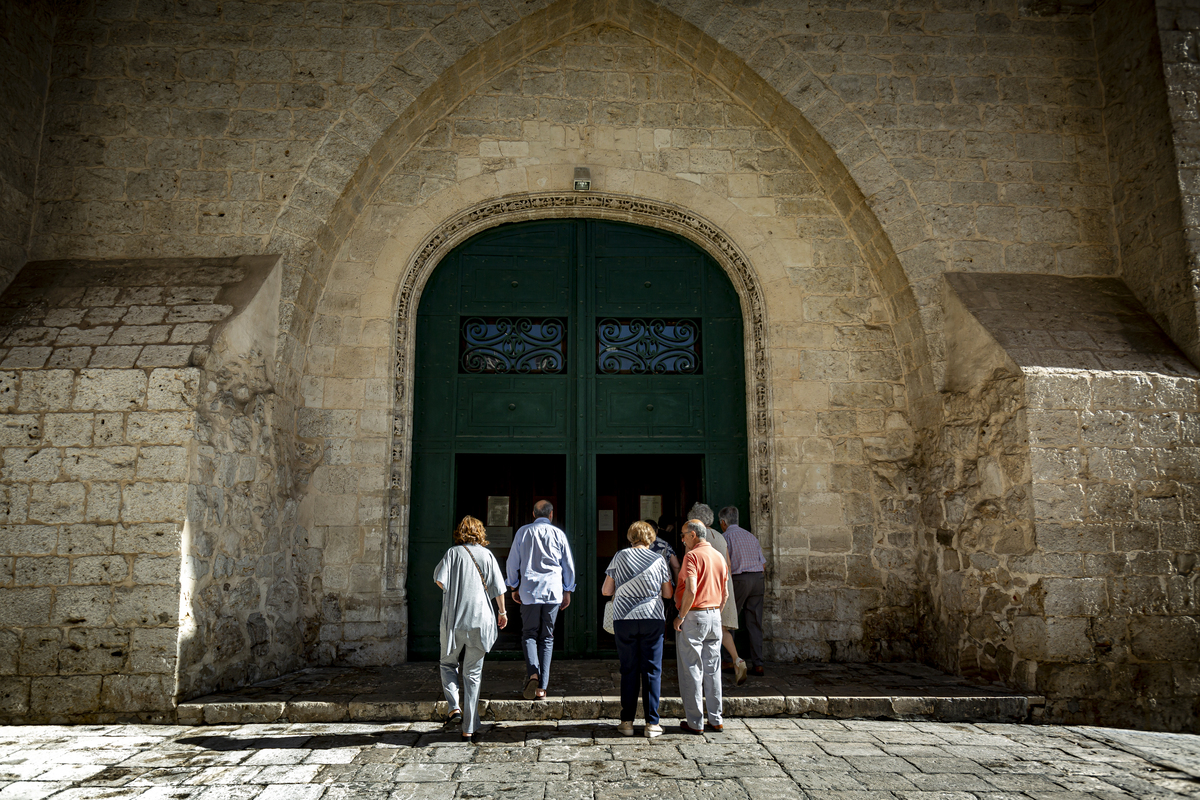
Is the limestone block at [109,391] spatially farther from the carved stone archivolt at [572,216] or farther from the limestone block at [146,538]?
the carved stone archivolt at [572,216]

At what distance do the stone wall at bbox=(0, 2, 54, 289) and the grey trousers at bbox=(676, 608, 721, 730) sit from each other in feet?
18.4

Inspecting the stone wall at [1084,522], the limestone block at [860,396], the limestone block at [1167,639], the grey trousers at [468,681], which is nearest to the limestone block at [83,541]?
the grey trousers at [468,681]

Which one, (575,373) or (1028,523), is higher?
(575,373)

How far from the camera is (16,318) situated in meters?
5.07

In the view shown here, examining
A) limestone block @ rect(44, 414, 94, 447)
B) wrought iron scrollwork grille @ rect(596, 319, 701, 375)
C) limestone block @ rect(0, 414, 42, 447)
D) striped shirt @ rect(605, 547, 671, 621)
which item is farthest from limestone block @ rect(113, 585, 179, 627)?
wrought iron scrollwork grille @ rect(596, 319, 701, 375)

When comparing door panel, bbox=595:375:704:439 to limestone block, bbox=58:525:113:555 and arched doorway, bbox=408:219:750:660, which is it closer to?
arched doorway, bbox=408:219:750:660

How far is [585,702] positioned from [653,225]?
13.8 ft

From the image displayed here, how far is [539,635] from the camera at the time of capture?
4766mm

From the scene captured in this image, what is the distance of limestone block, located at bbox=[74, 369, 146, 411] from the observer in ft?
15.3

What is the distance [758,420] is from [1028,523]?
7.17 ft

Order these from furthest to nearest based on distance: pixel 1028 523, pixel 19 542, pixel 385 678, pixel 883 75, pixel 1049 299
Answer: pixel 883 75, pixel 1049 299, pixel 385 678, pixel 1028 523, pixel 19 542

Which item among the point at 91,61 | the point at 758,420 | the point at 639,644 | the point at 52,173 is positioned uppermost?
the point at 91,61

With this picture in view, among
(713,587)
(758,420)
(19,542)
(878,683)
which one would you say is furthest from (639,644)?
(19,542)

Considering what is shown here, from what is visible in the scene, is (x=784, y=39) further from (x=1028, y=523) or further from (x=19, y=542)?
(x=19, y=542)
